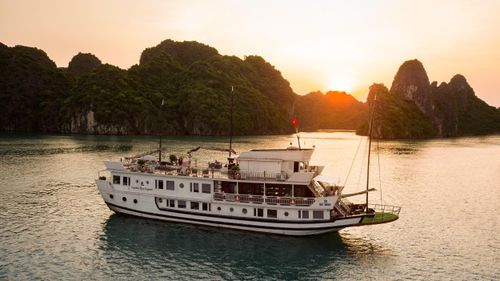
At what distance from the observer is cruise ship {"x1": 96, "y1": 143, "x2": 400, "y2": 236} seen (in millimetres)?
28812

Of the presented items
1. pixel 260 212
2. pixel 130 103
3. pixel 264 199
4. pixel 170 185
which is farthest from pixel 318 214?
pixel 130 103

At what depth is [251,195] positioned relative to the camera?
2962 centimetres

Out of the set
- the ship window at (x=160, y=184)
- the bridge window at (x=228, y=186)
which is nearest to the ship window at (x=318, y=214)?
the bridge window at (x=228, y=186)

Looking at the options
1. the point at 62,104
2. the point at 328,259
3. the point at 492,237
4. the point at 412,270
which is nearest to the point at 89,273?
the point at 328,259

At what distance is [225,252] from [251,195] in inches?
190

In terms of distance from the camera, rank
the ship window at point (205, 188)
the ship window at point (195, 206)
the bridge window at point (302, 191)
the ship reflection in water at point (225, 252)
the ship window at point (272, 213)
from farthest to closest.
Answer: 1. the ship window at point (195, 206)
2. the ship window at point (205, 188)
3. the ship window at point (272, 213)
4. the bridge window at point (302, 191)
5. the ship reflection in water at point (225, 252)

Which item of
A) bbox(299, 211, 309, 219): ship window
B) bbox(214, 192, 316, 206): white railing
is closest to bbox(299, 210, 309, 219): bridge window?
bbox(299, 211, 309, 219): ship window

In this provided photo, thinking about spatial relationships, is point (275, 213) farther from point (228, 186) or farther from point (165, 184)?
point (165, 184)

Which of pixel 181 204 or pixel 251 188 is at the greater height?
pixel 251 188

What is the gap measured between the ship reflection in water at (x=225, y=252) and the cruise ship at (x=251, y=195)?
3.16 feet

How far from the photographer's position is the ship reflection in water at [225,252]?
24.4 meters

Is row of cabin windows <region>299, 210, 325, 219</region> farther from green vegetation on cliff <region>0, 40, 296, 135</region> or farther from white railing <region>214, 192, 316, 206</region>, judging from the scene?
green vegetation on cliff <region>0, 40, 296, 135</region>

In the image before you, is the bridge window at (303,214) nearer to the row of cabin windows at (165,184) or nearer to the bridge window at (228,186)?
the bridge window at (228,186)

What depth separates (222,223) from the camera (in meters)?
30.7
